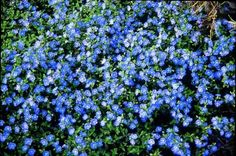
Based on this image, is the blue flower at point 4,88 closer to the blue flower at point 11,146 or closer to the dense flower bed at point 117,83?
the dense flower bed at point 117,83

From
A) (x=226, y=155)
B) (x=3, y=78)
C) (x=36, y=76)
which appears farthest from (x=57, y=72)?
(x=226, y=155)

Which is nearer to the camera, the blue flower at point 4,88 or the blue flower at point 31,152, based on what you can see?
the blue flower at point 31,152

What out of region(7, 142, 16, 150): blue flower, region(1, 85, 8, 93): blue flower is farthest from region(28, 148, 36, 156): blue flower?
region(1, 85, 8, 93): blue flower

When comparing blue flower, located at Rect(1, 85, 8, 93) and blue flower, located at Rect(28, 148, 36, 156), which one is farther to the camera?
blue flower, located at Rect(1, 85, 8, 93)

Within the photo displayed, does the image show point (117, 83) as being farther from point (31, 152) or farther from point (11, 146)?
point (11, 146)

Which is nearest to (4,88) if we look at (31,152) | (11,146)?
(11,146)

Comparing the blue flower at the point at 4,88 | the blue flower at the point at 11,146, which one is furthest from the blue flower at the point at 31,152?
the blue flower at the point at 4,88

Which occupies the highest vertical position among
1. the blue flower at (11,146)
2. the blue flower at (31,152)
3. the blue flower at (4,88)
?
the blue flower at (4,88)

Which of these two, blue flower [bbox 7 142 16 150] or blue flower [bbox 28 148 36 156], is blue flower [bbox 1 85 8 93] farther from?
blue flower [bbox 28 148 36 156]

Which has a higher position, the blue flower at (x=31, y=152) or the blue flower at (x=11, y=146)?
the blue flower at (x=11, y=146)
